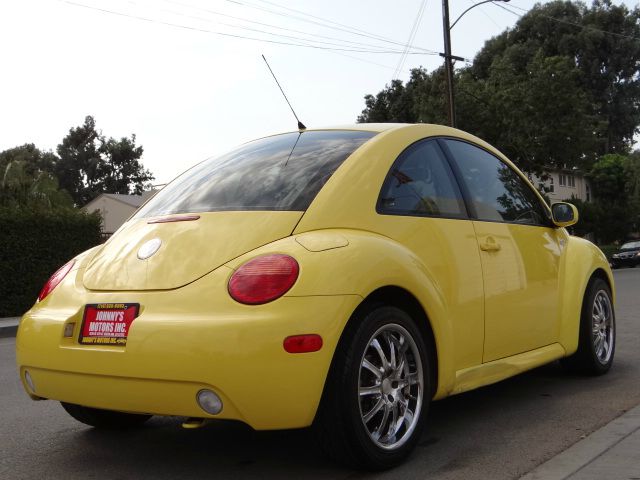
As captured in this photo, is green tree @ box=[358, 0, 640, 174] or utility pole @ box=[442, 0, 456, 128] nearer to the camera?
utility pole @ box=[442, 0, 456, 128]

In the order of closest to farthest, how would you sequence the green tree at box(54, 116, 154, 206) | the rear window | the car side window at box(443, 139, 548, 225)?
the rear window < the car side window at box(443, 139, 548, 225) < the green tree at box(54, 116, 154, 206)

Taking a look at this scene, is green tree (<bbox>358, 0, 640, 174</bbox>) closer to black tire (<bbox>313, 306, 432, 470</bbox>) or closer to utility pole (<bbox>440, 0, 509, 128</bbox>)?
utility pole (<bbox>440, 0, 509, 128</bbox>)

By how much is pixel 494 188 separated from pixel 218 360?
7.89ft

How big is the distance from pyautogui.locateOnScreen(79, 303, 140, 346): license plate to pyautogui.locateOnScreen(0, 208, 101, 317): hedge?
1343 centimetres

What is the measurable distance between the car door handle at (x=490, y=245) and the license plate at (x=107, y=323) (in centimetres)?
196

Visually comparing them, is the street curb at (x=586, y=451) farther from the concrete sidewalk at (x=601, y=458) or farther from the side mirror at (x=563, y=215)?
the side mirror at (x=563, y=215)

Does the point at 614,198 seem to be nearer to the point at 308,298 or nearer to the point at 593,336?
the point at 593,336

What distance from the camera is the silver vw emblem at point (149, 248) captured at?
11.4 ft

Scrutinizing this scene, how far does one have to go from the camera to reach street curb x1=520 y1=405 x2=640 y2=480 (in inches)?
125

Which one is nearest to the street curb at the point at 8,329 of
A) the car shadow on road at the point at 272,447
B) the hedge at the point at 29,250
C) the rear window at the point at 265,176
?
the hedge at the point at 29,250

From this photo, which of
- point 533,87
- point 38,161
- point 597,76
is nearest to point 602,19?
point 597,76

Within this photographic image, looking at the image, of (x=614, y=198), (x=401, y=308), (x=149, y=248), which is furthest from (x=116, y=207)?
(x=401, y=308)

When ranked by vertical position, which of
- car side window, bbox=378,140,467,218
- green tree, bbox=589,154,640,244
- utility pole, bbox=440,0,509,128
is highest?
utility pole, bbox=440,0,509,128

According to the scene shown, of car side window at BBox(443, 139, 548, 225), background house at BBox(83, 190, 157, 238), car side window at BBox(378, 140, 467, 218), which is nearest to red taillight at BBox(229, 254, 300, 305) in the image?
car side window at BBox(378, 140, 467, 218)
